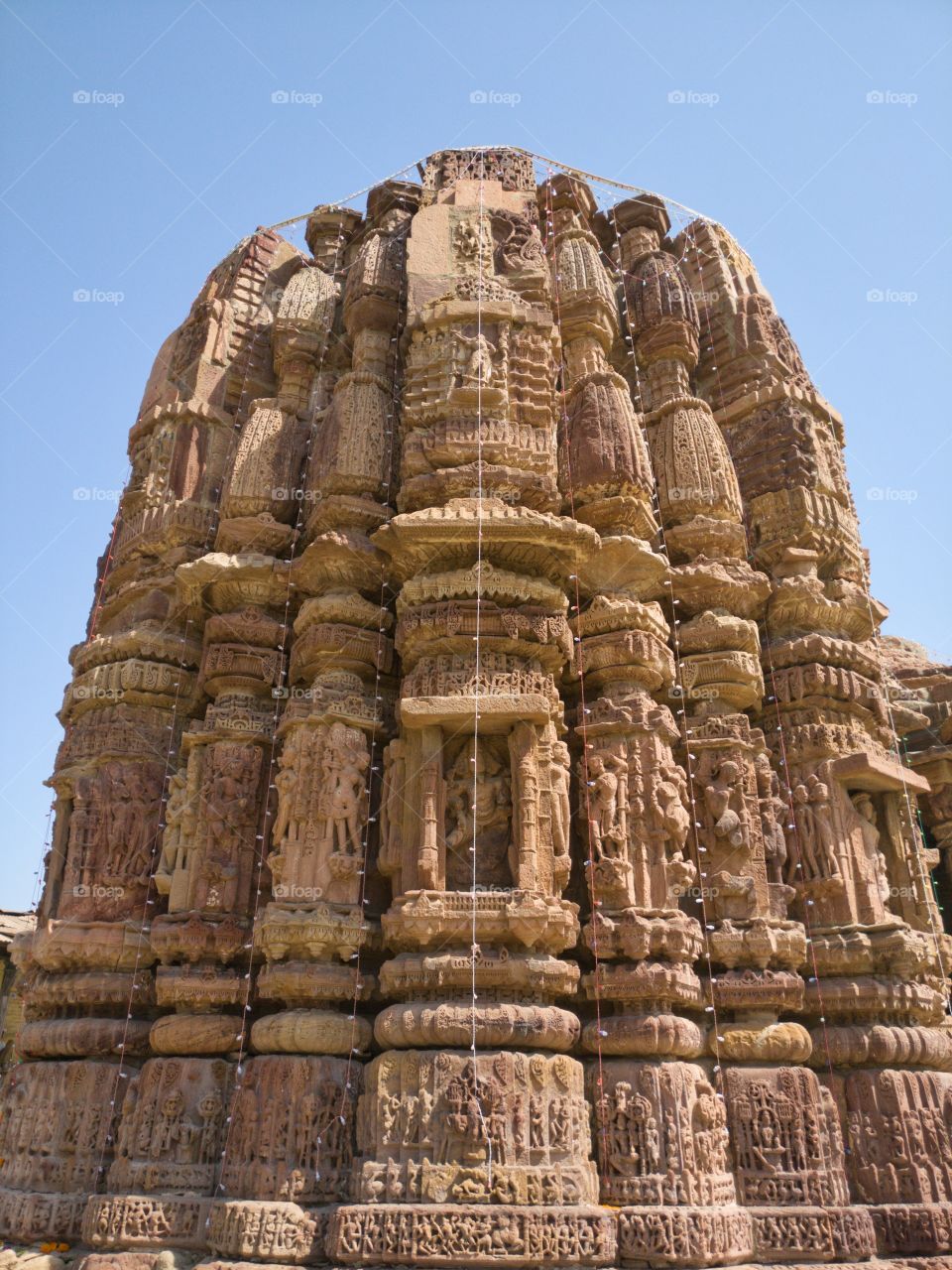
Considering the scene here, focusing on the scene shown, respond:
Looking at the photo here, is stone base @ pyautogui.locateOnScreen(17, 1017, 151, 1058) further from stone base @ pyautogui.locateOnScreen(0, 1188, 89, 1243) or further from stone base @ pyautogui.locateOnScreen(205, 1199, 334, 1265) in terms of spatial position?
stone base @ pyautogui.locateOnScreen(205, 1199, 334, 1265)

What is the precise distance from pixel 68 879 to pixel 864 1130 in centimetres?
780

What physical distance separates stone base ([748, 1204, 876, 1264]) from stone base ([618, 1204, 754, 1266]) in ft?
1.22

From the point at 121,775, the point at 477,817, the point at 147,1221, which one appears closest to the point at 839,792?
the point at 477,817

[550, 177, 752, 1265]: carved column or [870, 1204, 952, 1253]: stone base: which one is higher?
[550, 177, 752, 1265]: carved column

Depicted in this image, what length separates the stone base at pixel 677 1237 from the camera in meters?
6.43

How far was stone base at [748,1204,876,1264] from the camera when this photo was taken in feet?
22.7

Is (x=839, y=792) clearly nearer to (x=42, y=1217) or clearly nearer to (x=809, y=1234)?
(x=809, y=1234)

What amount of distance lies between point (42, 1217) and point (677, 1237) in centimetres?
520

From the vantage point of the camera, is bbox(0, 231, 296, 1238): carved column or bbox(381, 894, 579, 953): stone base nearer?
bbox(381, 894, 579, 953): stone base

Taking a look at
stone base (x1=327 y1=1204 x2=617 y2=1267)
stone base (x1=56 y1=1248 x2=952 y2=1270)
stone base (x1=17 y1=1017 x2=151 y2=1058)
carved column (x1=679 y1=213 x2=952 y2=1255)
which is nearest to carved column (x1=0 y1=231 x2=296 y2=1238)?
stone base (x1=17 y1=1017 x2=151 y2=1058)

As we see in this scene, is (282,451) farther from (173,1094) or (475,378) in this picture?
(173,1094)

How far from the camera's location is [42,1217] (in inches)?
292

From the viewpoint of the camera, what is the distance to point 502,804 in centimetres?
830

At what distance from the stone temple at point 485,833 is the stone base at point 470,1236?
24 mm
